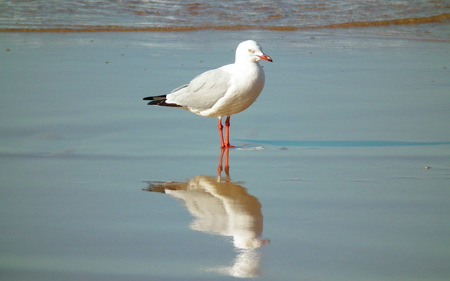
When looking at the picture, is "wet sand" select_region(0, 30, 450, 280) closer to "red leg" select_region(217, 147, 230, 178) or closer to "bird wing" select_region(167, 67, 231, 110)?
"red leg" select_region(217, 147, 230, 178)

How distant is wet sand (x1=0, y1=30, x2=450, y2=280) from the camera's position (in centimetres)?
385

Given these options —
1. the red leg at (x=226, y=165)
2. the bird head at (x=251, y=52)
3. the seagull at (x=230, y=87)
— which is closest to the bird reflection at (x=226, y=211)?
the red leg at (x=226, y=165)

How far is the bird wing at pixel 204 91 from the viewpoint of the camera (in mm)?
6402

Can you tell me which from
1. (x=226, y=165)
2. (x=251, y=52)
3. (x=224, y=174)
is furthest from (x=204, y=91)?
(x=224, y=174)

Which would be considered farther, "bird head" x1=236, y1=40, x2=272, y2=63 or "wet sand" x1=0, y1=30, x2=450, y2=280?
Result: "bird head" x1=236, y1=40, x2=272, y2=63

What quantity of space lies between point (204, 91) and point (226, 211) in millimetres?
2105

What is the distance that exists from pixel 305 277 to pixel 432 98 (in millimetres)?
4676

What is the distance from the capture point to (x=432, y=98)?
25.8 ft

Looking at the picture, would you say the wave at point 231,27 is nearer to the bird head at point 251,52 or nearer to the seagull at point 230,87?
the seagull at point 230,87

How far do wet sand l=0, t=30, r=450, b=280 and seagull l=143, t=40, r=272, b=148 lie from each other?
0.25 meters

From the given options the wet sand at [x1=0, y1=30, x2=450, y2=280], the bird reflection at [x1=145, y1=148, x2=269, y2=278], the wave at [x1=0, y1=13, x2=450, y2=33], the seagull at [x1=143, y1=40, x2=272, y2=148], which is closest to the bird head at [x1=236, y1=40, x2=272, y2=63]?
the seagull at [x1=143, y1=40, x2=272, y2=148]

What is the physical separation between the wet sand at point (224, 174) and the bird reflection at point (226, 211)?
0.01 meters

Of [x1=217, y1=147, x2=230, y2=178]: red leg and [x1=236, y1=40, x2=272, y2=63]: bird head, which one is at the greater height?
[x1=236, y1=40, x2=272, y2=63]: bird head

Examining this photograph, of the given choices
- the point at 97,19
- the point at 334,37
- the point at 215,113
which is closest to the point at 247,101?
the point at 215,113
